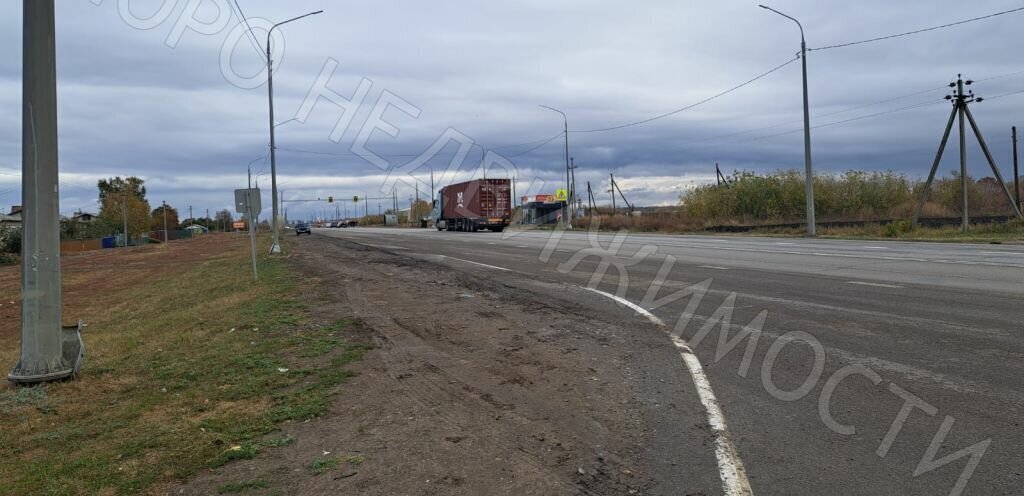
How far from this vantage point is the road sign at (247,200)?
58.1 ft

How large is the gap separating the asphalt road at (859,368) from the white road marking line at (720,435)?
0.20 ft

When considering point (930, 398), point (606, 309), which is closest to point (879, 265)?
point (606, 309)

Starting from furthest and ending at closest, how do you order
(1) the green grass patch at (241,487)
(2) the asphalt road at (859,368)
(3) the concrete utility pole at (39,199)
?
1. (3) the concrete utility pole at (39,199)
2. (2) the asphalt road at (859,368)
3. (1) the green grass patch at (241,487)

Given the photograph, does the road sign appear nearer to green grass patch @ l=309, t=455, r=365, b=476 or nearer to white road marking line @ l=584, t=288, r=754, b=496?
white road marking line @ l=584, t=288, r=754, b=496

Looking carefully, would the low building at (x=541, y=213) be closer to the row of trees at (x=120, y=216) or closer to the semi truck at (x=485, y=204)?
the semi truck at (x=485, y=204)

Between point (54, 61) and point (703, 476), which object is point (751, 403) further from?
point (54, 61)

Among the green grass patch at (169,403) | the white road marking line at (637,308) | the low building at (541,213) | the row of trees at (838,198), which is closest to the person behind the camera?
the green grass patch at (169,403)

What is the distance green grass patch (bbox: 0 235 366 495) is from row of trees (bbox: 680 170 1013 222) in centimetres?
4705

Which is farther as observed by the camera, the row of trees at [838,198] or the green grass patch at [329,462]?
the row of trees at [838,198]

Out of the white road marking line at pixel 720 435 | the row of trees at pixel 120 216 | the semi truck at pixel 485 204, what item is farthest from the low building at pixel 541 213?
the white road marking line at pixel 720 435

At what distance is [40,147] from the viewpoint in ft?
21.9

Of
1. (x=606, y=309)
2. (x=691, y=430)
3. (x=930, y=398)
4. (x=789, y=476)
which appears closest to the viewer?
(x=789, y=476)

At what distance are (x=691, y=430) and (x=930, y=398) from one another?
218 cm

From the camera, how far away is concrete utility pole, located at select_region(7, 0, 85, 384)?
6.64 m
